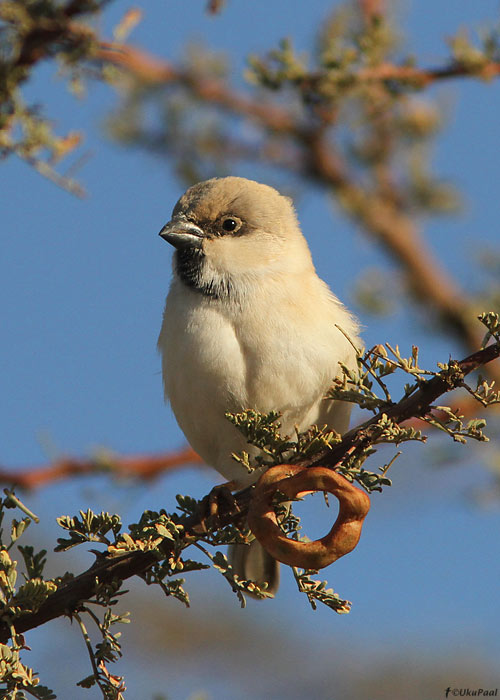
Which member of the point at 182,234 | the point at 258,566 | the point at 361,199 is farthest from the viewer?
the point at 361,199

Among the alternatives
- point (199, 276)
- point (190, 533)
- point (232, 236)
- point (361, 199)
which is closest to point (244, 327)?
point (199, 276)

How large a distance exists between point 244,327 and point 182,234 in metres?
0.72

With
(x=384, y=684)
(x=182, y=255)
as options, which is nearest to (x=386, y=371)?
(x=182, y=255)

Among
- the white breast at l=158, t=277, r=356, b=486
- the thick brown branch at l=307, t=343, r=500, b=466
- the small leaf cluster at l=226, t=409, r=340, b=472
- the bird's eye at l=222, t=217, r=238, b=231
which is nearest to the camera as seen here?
the thick brown branch at l=307, t=343, r=500, b=466

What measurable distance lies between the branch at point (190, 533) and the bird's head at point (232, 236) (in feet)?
5.46

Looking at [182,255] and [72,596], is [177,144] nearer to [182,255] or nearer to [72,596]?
[182,255]

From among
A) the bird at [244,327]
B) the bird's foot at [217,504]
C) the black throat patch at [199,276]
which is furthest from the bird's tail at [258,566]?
the black throat patch at [199,276]

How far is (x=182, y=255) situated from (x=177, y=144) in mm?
2388

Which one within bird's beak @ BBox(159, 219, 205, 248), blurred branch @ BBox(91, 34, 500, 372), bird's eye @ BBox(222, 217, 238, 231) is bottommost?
bird's beak @ BBox(159, 219, 205, 248)

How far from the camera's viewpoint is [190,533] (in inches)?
116

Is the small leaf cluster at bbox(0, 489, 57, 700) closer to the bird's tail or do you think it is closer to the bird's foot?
the bird's foot

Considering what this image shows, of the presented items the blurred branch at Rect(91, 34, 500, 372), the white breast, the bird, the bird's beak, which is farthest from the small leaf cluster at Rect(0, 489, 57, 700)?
the blurred branch at Rect(91, 34, 500, 372)

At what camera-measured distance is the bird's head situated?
14.5 feet

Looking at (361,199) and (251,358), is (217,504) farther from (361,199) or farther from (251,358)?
(361,199)
